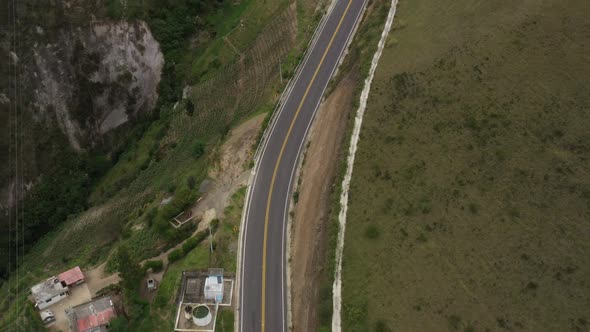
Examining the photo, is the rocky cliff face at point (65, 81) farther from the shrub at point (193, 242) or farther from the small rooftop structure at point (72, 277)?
the shrub at point (193, 242)

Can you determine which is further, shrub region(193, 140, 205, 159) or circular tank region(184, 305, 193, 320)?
shrub region(193, 140, 205, 159)

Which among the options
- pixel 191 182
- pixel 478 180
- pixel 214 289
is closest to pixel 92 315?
pixel 214 289

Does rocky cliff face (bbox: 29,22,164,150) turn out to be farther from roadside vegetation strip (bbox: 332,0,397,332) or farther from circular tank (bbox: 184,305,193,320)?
circular tank (bbox: 184,305,193,320)

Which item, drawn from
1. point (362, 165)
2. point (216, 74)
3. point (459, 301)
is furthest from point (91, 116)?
point (459, 301)

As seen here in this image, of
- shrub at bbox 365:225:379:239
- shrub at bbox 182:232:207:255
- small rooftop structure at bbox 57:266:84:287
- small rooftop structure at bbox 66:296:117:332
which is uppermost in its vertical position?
small rooftop structure at bbox 57:266:84:287

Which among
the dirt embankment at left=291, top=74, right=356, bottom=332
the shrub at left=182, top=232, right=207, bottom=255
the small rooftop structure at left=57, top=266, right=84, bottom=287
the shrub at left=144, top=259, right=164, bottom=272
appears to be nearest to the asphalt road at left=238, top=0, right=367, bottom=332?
the dirt embankment at left=291, top=74, right=356, bottom=332

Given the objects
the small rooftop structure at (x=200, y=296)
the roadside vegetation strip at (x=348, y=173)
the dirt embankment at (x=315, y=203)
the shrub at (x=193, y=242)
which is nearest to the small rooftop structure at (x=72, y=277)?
the shrub at (x=193, y=242)
